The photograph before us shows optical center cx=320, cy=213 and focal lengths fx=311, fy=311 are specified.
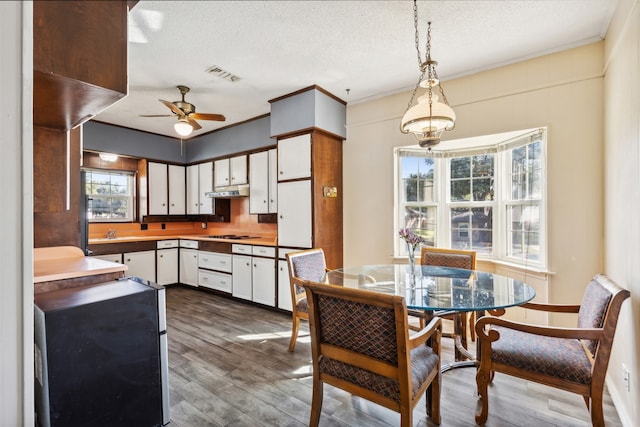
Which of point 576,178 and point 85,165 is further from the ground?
point 85,165

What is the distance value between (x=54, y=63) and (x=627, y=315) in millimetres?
3117

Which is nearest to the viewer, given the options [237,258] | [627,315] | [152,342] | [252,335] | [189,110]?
[152,342]

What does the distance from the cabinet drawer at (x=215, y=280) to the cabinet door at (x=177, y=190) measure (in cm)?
135

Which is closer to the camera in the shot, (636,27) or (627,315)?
(636,27)

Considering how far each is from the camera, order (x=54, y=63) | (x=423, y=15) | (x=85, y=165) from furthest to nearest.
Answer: (x=85, y=165) < (x=423, y=15) < (x=54, y=63)

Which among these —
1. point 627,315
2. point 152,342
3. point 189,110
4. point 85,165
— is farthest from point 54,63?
point 85,165

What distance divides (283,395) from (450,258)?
1928 mm

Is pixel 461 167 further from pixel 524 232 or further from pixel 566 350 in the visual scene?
pixel 566 350

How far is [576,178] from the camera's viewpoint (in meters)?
2.67

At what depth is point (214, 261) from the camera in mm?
4801

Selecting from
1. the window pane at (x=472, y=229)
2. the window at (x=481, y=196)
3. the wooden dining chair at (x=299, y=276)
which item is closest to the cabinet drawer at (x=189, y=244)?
the wooden dining chair at (x=299, y=276)

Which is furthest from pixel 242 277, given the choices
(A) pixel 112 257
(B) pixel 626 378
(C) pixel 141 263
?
(B) pixel 626 378

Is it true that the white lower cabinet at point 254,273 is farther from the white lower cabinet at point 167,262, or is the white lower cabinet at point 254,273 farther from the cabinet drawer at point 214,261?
the white lower cabinet at point 167,262

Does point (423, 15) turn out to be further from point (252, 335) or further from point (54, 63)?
point (252, 335)
